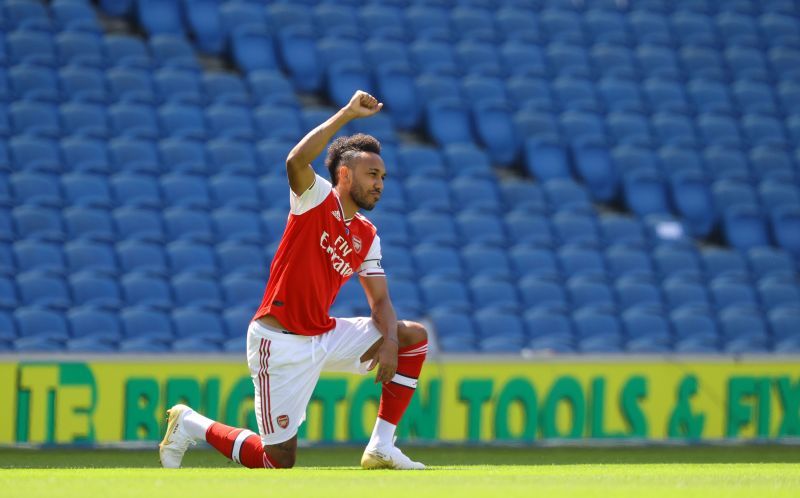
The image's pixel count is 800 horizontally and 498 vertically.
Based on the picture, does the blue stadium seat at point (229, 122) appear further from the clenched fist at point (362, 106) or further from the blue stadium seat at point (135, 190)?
the clenched fist at point (362, 106)

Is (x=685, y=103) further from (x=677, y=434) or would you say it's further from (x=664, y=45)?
(x=677, y=434)

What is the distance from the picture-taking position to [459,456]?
27.2 ft

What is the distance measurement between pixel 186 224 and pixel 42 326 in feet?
6.17

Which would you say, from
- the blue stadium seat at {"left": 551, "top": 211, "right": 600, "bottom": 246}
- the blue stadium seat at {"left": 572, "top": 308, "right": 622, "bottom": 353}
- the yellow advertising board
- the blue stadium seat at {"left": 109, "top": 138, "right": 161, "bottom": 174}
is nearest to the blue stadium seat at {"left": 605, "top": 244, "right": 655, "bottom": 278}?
the blue stadium seat at {"left": 551, "top": 211, "right": 600, "bottom": 246}

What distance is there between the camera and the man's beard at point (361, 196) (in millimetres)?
6020

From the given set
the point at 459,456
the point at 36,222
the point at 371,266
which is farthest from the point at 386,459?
the point at 36,222

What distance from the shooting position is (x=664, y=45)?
15703 mm

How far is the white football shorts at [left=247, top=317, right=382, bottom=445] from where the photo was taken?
5.98 metres

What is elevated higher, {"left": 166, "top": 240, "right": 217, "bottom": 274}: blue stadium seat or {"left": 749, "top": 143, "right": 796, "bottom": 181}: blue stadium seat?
{"left": 749, "top": 143, "right": 796, "bottom": 181}: blue stadium seat

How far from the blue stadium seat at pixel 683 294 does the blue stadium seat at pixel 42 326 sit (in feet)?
19.9

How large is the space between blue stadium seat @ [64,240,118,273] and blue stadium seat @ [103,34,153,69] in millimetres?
2760

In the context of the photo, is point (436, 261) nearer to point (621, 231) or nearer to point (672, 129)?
point (621, 231)

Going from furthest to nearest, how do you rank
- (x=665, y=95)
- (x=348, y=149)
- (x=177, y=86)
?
(x=665, y=95) → (x=177, y=86) → (x=348, y=149)

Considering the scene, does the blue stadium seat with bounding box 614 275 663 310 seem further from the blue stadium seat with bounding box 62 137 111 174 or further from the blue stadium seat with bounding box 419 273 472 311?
the blue stadium seat with bounding box 62 137 111 174
